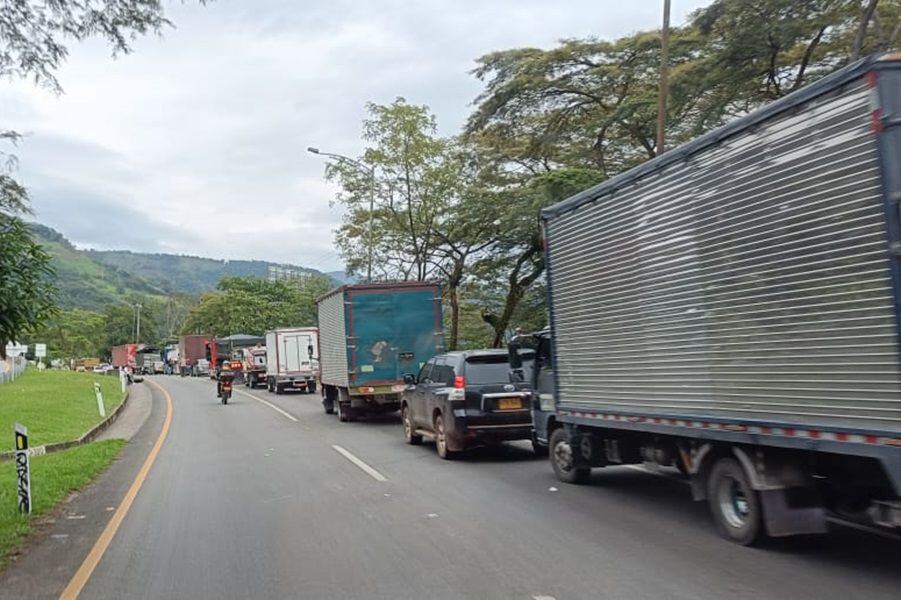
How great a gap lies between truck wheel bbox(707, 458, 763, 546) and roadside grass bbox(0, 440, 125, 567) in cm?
615

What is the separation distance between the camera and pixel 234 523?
27.9ft

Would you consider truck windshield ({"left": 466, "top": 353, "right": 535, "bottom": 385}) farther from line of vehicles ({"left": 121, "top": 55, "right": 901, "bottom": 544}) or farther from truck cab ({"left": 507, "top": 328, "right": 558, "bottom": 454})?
line of vehicles ({"left": 121, "top": 55, "right": 901, "bottom": 544})

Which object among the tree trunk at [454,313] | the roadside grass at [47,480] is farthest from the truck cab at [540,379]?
the tree trunk at [454,313]

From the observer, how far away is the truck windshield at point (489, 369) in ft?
41.6

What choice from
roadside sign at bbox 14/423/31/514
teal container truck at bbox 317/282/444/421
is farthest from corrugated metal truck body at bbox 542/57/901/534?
teal container truck at bbox 317/282/444/421

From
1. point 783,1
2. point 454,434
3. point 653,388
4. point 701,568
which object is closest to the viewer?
point 701,568

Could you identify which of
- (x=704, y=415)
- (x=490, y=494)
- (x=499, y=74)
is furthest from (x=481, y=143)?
(x=704, y=415)

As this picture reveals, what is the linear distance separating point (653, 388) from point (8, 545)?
6232 millimetres

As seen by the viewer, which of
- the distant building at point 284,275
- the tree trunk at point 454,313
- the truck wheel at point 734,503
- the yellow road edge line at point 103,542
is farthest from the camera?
the distant building at point 284,275

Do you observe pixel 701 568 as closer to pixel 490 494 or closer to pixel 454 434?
pixel 490 494

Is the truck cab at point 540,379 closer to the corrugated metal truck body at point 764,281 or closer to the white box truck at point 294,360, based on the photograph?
the corrugated metal truck body at point 764,281

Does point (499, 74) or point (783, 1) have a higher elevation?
point (499, 74)

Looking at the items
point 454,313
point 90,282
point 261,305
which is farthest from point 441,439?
point 90,282

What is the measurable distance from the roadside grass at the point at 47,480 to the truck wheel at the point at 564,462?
19.8 ft
